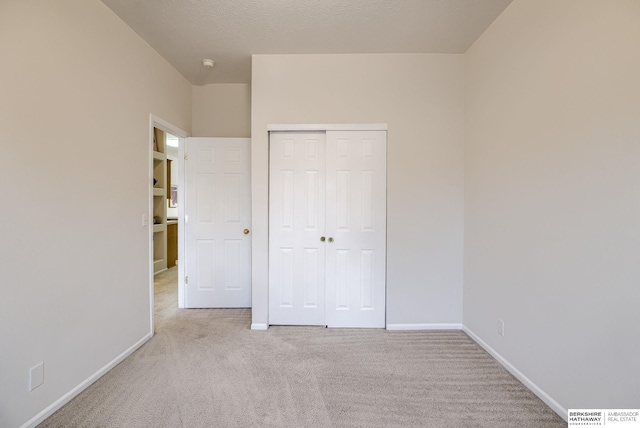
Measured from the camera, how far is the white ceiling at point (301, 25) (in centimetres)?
200

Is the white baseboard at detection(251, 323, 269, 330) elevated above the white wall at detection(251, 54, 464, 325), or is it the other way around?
the white wall at detection(251, 54, 464, 325)

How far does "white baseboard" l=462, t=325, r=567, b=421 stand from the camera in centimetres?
159

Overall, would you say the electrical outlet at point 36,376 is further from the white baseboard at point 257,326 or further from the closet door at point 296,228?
the closet door at point 296,228

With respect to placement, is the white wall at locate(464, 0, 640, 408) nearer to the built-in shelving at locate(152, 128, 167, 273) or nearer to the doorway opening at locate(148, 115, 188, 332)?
the doorway opening at locate(148, 115, 188, 332)

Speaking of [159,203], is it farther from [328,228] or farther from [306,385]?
[306,385]

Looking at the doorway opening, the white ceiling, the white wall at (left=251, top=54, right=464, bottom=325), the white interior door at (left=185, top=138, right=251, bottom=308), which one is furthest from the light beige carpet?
the white ceiling

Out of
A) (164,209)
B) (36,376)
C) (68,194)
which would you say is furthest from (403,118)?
(164,209)

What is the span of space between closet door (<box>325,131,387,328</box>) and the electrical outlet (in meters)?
2.09

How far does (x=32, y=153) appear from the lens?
1.50 meters

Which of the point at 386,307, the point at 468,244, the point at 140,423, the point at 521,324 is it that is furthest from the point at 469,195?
the point at 140,423

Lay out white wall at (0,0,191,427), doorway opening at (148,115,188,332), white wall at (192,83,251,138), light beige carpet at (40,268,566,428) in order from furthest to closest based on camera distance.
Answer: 1. doorway opening at (148,115,188,332)
2. white wall at (192,83,251,138)
3. light beige carpet at (40,268,566,428)
4. white wall at (0,0,191,427)

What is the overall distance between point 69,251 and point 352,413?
2.07 m

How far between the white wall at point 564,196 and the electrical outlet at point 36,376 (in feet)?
10.1

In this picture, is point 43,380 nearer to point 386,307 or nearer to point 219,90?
point 386,307
